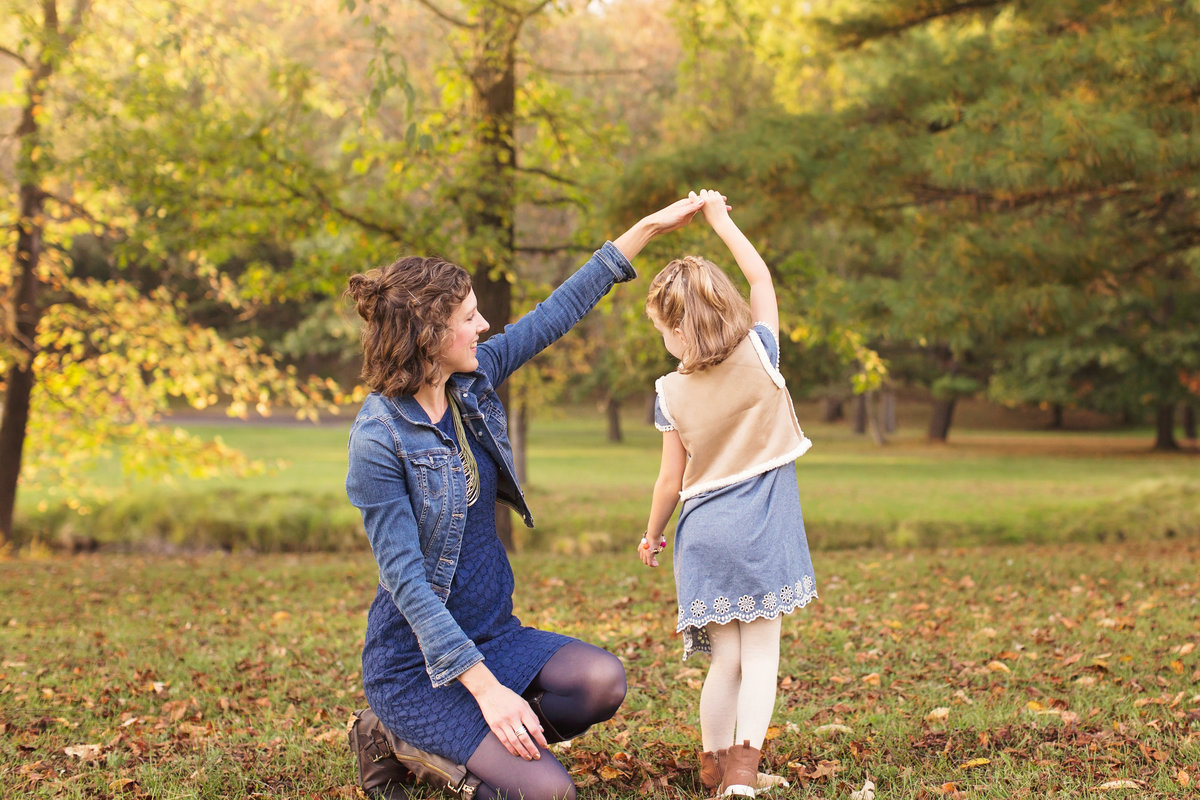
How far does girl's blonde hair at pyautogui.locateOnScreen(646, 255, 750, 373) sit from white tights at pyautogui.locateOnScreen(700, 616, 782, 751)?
2.53ft

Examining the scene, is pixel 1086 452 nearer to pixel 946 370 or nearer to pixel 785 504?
pixel 946 370

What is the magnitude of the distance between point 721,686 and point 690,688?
55.4 inches

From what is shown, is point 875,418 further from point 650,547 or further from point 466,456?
point 466,456

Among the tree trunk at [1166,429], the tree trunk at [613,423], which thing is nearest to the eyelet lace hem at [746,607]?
the tree trunk at [1166,429]

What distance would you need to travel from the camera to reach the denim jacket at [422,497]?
2.48 metres

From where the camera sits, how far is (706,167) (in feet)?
24.7

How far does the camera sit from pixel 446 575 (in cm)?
265

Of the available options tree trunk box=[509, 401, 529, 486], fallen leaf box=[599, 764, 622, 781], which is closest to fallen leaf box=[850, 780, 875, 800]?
fallen leaf box=[599, 764, 622, 781]

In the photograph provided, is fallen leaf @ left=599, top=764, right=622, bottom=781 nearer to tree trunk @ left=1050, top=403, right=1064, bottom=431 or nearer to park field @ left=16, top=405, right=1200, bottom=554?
park field @ left=16, top=405, right=1200, bottom=554

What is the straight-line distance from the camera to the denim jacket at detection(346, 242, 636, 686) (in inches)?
97.7

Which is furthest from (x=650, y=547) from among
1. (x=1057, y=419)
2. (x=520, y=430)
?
(x=1057, y=419)

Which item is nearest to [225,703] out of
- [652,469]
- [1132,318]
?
[652,469]

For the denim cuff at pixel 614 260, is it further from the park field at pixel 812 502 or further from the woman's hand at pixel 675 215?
the park field at pixel 812 502

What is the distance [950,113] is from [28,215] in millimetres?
8488
